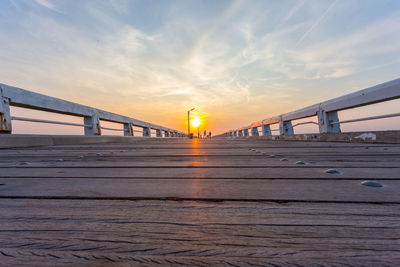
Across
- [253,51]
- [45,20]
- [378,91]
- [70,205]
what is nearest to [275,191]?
[70,205]

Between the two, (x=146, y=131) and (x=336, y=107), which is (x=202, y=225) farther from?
(x=146, y=131)

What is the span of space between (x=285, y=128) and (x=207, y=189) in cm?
767

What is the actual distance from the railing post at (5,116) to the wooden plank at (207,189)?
3.52 meters

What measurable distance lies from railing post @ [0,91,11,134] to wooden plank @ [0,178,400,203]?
3521 mm

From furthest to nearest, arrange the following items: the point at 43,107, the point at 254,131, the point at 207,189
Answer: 1. the point at 254,131
2. the point at 43,107
3. the point at 207,189

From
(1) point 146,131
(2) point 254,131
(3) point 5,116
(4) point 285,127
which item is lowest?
(4) point 285,127

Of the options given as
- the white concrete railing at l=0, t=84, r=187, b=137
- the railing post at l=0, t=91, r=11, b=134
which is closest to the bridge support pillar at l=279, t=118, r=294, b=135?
the white concrete railing at l=0, t=84, r=187, b=137

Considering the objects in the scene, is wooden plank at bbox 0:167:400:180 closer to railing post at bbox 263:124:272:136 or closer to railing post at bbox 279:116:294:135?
railing post at bbox 279:116:294:135

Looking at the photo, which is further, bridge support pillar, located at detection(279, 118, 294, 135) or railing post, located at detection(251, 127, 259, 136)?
railing post, located at detection(251, 127, 259, 136)

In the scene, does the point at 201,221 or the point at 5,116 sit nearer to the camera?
the point at 201,221

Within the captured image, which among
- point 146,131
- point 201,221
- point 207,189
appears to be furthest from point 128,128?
point 201,221

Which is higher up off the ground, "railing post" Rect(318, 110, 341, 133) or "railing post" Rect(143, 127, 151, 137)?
"railing post" Rect(143, 127, 151, 137)

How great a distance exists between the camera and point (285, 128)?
763 cm

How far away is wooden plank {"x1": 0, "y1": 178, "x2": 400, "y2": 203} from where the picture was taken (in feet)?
2.21
